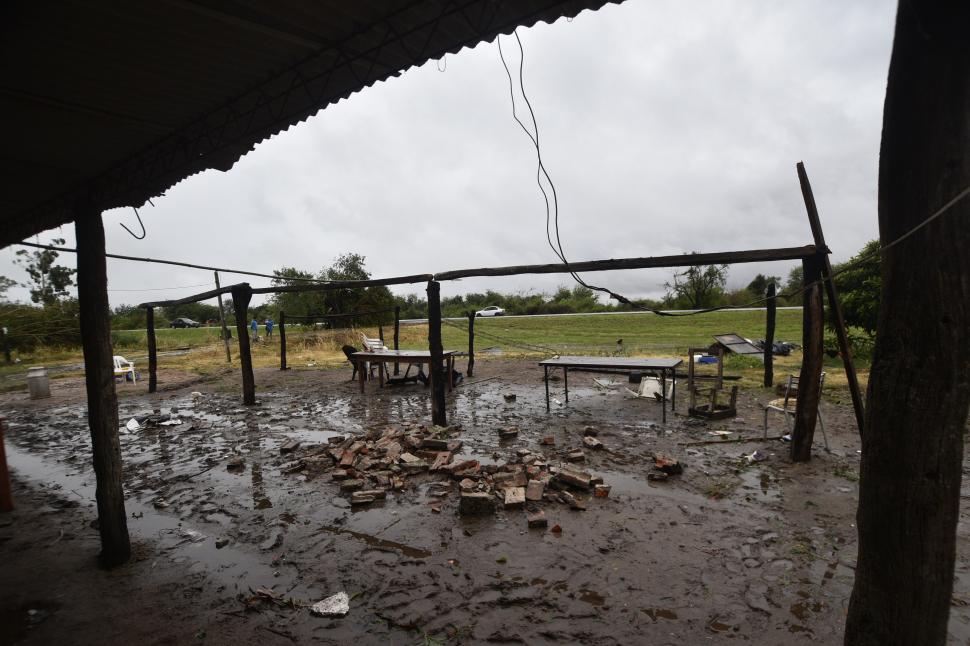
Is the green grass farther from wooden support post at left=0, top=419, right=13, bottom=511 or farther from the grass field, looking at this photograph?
wooden support post at left=0, top=419, right=13, bottom=511

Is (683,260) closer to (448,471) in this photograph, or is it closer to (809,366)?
(809,366)

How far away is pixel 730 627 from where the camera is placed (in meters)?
2.75

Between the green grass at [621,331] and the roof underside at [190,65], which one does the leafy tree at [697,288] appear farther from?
the roof underside at [190,65]

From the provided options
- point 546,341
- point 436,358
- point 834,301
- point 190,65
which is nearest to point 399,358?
point 436,358

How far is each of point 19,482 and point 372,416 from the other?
15.7 ft

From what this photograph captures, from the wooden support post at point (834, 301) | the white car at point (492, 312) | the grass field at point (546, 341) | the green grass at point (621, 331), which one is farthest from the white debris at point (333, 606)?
the white car at point (492, 312)

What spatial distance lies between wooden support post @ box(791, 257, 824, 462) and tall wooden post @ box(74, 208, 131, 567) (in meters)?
6.69

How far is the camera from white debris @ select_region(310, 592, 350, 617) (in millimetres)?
3023

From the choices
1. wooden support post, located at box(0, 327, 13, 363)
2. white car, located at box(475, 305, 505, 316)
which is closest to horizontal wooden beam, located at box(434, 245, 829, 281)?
wooden support post, located at box(0, 327, 13, 363)

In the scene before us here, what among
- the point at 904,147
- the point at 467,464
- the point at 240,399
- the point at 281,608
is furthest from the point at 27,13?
the point at 240,399

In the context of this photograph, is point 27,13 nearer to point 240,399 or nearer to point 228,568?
point 228,568

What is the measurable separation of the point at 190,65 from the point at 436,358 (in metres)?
5.27

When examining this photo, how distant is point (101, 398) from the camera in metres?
3.77

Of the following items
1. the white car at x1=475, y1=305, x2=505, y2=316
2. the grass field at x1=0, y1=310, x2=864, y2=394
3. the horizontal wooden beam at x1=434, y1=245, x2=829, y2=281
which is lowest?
the grass field at x1=0, y1=310, x2=864, y2=394
